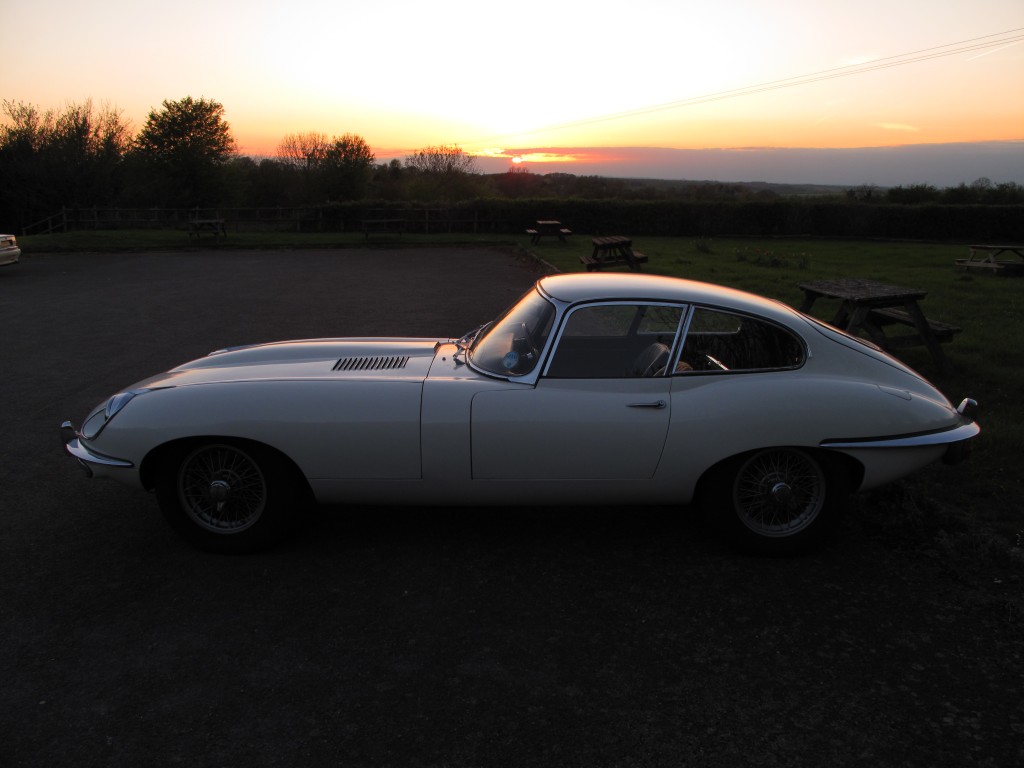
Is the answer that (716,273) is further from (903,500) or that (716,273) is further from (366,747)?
(366,747)

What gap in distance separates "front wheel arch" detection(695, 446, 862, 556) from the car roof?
0.79 m

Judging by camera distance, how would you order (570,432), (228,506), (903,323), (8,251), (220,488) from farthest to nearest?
(8,251), (903,323), (228,506), (220,488), (570,432)

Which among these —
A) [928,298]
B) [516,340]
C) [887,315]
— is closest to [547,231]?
[928,298]

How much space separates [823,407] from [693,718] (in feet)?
5.58

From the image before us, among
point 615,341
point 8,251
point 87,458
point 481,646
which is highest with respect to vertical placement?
point 8,251

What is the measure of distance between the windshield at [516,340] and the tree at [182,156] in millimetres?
45946

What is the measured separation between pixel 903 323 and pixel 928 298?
18.2 ft

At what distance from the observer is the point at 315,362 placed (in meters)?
4.17

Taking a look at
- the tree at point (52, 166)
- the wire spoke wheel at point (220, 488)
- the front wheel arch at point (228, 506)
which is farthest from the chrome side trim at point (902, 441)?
the tree at point (52, 166)

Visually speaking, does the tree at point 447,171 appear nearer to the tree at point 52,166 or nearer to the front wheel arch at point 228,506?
the tree at point 52,166

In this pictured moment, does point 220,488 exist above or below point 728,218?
below

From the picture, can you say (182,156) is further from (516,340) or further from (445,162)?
(516,340)

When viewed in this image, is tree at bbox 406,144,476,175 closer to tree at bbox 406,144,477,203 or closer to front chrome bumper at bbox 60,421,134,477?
tree at bbox 406,144,477,203

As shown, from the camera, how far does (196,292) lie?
13945 millimetres
